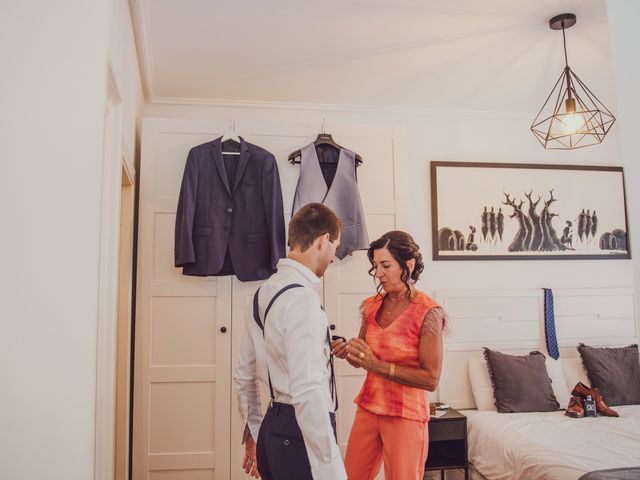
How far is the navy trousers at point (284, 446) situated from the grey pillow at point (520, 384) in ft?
7.50

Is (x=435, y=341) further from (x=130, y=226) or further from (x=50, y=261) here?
(x=130, y=226)

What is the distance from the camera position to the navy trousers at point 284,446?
5.03ft

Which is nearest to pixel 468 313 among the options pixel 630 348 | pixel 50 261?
pixel 630 348

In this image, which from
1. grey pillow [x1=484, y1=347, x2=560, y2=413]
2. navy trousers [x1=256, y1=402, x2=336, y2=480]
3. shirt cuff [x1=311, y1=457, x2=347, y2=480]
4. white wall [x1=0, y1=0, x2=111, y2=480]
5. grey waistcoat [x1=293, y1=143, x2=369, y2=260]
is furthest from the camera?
grey pillow [x1=484, y1=347, x2=560, y2=413]

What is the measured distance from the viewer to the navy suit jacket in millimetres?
2857

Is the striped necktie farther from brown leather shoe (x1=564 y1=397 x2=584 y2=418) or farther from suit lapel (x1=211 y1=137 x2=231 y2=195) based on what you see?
suit lapel (x1=211 y1=137 x2=231 y2=195)

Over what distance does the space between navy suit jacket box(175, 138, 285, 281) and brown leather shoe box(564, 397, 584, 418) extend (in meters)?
2.13

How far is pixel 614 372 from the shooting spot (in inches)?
141

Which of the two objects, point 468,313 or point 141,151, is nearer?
point 141,151

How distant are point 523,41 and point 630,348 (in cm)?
242

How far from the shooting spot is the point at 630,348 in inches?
148

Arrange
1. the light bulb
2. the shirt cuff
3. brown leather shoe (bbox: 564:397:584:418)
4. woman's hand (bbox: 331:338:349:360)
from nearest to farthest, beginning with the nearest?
the shirt cuff, woman's hand (bbox: 331:338:349:360), the light bulb, brown leather shoe (bbox: 564:397:584:418)

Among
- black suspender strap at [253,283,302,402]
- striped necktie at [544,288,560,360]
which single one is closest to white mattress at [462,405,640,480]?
striped necktie at [544,288,560,360]

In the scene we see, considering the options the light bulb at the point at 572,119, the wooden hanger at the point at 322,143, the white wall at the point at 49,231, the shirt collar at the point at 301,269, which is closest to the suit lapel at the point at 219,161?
the wooden hanger at the point at 322,143
